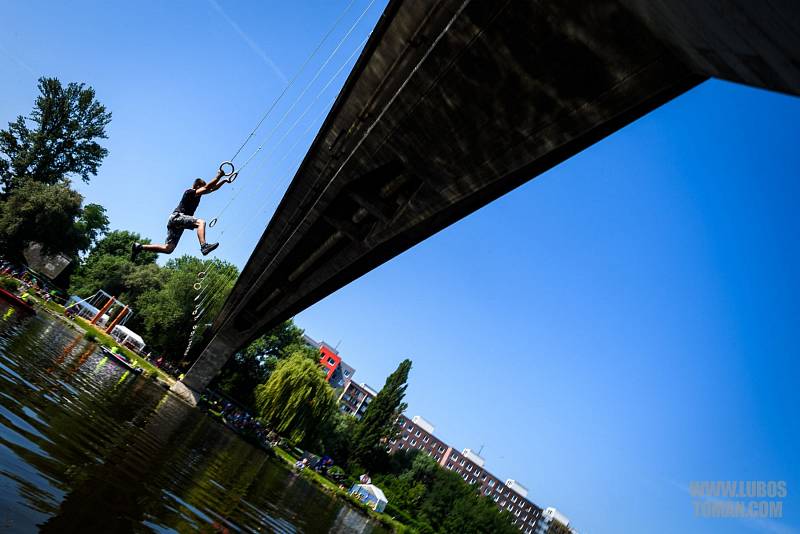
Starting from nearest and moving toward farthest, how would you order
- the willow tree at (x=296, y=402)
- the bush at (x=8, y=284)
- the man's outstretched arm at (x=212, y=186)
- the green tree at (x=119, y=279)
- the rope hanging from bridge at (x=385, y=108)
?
the rope hanging from bridge at (x=385, y=108), the man's outstretched arm at (x=212, y=186), the bush at (x=8, y=284), the willow tree at (x=296, y=402), the green tree at (x=119, y=279)

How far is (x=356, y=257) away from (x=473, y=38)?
8167 millimetres

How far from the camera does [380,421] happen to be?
69.9m

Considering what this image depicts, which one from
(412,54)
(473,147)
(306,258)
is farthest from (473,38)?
(306,258)

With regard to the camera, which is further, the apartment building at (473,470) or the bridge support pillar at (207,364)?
the apartment building at (473,470)

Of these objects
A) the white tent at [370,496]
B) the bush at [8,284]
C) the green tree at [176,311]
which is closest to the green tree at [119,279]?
the green tree at [176,311]

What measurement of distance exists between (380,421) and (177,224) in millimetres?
64161

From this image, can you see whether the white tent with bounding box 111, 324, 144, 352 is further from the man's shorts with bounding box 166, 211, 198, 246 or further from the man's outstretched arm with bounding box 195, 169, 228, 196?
the man's outstretched arm with bounding box 195, 169, 228, 196

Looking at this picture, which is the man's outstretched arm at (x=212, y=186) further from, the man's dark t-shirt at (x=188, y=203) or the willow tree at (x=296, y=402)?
the willow tree at (x=296, y=402)

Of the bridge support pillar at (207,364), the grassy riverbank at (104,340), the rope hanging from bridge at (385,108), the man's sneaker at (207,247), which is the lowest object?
the grassy riverbank at (104,340)

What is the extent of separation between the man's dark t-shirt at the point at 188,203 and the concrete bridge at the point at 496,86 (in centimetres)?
296

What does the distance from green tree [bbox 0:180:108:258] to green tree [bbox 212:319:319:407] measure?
20417mm

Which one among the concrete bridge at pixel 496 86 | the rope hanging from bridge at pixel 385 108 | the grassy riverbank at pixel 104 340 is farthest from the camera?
the grassy riverbank at pixel 104 340

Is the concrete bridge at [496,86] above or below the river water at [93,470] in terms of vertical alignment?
above

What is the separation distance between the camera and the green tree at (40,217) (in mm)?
39062
